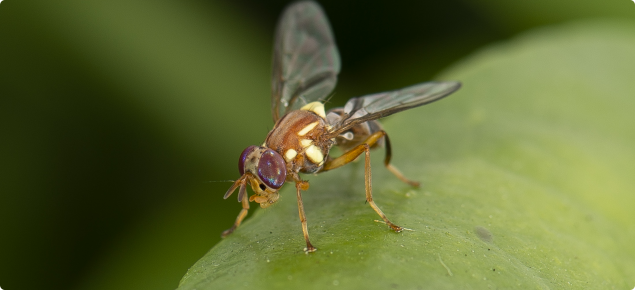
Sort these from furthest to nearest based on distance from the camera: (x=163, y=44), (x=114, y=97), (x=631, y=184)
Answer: (x=163, y=44) → (x=114, y=97) → (x=631, y=184)

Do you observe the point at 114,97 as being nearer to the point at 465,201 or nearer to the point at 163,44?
the point at 163,44

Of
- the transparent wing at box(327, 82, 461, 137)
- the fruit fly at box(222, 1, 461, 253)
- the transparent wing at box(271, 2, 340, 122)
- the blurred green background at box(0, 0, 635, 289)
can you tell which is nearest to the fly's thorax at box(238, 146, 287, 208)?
the fruit fly at box(222, 1, 461, 253)

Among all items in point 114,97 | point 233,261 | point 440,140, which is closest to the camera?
point 233,261

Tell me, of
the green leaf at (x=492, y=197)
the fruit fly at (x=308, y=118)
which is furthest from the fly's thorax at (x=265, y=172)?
the green leaf at (x=492, y=197)

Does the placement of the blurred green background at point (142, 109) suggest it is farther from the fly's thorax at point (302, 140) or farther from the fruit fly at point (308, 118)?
the fly's thorax at point (302, 140)

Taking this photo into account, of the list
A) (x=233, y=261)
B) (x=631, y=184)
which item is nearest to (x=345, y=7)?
(x=631, y=184)
